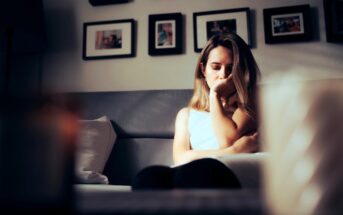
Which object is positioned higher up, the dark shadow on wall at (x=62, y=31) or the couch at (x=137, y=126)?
the dark shadow on wall at (x=62, y=31)

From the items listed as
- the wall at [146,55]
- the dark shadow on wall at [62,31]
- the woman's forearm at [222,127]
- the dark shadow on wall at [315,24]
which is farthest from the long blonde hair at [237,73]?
the dark shadow on wall at [62,31]

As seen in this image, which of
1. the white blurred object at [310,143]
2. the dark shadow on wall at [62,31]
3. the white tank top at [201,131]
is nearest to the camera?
the white blurred object at [310,143]

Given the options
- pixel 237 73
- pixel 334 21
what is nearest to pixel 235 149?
pixel 237 73

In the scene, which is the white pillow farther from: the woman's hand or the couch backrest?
the woman's hand

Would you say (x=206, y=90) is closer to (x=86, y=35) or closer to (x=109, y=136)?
(x=109, y=136)

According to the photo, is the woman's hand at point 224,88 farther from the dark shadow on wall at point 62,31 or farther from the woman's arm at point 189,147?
the dark shadow on wall at point 62,31

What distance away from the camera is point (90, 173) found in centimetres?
144

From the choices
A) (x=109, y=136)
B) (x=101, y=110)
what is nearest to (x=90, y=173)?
(x=109, y=136)

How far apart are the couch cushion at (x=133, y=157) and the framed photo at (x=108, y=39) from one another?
559 mm

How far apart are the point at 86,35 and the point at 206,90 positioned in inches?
36.2

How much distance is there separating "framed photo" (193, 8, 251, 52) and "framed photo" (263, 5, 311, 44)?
105 mm

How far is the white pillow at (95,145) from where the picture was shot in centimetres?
150

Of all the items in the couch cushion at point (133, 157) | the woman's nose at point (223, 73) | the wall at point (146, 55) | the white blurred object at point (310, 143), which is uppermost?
the wall at point (146, 55)

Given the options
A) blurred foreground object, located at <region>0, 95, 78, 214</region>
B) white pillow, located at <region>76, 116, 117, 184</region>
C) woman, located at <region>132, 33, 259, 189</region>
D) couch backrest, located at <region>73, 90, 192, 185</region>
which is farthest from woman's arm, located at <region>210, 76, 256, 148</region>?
blurred foreground object, located at <region>0, 95, 78, 214</region>
